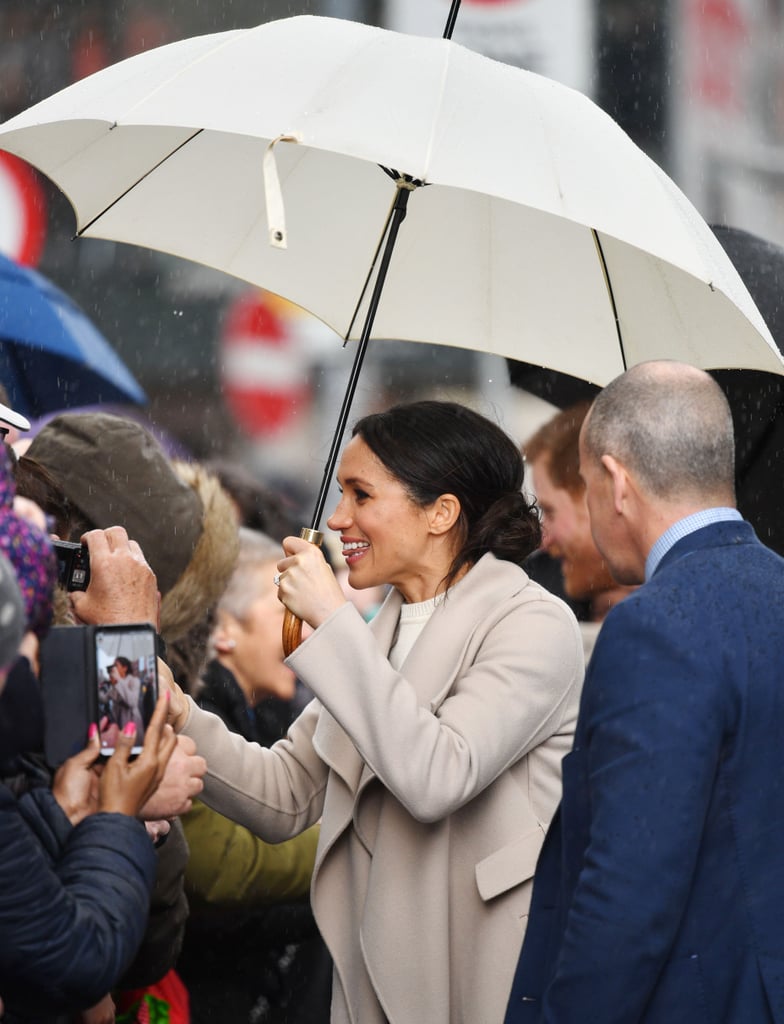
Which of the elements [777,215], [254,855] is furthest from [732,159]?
[254,855]

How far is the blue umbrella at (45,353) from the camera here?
201 inches

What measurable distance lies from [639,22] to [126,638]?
1098cm

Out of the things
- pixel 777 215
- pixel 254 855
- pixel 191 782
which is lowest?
pixel 777 215

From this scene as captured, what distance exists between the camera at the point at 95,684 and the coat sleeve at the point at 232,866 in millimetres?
1628

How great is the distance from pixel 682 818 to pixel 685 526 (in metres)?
0.53

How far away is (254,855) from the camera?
4.06 m

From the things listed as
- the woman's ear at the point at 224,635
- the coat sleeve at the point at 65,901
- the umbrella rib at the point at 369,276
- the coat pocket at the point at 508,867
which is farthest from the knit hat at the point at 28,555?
the woman's ear at the point at 224,635

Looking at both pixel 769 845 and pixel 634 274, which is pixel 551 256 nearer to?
pixel 634 274

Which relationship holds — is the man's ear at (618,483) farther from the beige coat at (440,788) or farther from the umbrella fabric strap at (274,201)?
the umbrella fabric strap at (274,201)

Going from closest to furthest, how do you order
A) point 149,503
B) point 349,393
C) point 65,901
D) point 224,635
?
point 65,901, point 349,393, point 149,503, point 224,635

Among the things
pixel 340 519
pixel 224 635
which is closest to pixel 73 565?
pixel 340 519

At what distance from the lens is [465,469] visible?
3.44m

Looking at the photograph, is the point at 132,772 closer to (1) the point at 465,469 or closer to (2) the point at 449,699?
(2) the point at 449,699

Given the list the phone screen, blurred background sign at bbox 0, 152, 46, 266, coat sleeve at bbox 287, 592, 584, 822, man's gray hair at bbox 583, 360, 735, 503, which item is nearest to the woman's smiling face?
coat sleeve at bbox 287, 592, 584, 822
